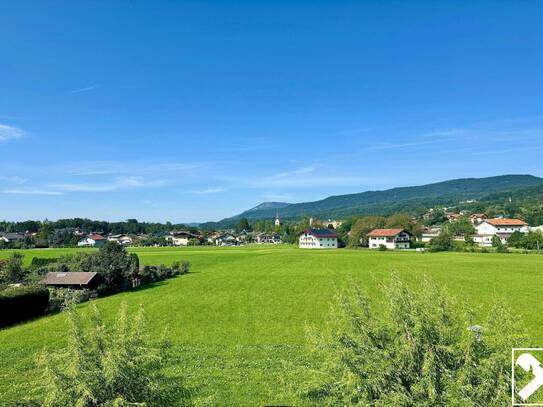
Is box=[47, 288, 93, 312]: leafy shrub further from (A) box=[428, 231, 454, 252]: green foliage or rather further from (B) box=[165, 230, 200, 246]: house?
(B) box=[165, 230, 200, 246]: house

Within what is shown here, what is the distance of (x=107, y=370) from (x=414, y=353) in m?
4.30

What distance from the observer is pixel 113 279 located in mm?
42812

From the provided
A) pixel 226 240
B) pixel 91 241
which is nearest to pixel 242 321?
pixel 91 241

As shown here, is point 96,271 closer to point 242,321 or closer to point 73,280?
point 73,280

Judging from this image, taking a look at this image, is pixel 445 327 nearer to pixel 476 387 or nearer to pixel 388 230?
pixel 476 387

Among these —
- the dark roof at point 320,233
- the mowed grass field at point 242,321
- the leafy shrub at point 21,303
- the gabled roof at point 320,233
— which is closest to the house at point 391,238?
the gabled roof at point 320,233

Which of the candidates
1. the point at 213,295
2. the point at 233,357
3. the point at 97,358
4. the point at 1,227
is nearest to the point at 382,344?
the point at 97,358

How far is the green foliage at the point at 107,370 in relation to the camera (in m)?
4.99

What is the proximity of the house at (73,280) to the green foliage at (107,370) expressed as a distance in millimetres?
38235

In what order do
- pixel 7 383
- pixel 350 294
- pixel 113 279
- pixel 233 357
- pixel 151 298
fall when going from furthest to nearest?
pixel 113 279 < pixel 151 298 < pixel 233 357 < pixel 7 383 < pixel 350 294

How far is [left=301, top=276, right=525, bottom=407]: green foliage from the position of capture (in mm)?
5035

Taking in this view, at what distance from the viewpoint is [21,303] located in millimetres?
29203

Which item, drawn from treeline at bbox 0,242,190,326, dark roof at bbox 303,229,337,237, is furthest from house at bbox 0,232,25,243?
dark roof at bbox 303,229,337,237

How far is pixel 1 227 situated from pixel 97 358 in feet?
738
